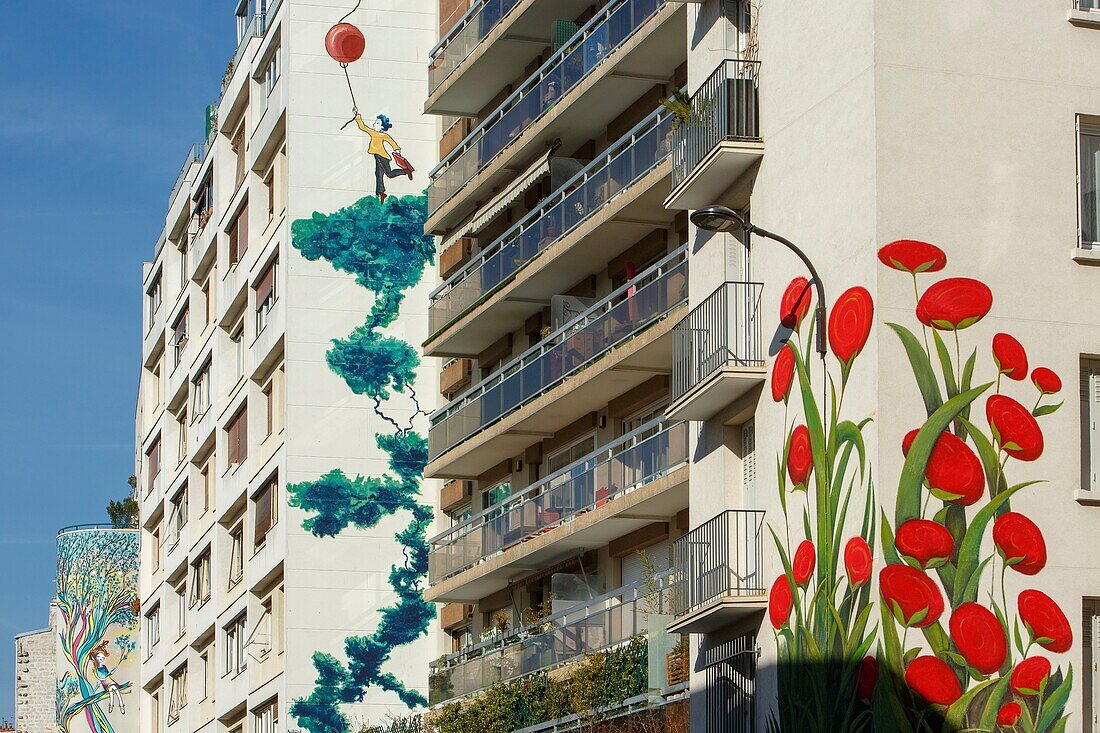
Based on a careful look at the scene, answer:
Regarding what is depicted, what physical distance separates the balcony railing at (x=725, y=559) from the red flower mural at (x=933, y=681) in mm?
3949

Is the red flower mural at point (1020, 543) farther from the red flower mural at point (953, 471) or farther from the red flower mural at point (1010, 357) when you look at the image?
the red flower mural at point (1010, 357)

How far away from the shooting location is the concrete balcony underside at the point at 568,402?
36953 mm

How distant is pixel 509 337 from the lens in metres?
48.1

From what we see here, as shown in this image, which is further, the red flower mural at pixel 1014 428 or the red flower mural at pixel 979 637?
the red flower mural at pixel 1014 428

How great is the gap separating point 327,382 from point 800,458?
33.7 metres

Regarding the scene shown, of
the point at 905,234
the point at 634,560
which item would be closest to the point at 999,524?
the point at 905,234

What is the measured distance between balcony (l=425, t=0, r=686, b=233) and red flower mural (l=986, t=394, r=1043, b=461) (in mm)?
14066

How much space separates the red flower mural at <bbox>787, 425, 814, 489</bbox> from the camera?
2628 cm

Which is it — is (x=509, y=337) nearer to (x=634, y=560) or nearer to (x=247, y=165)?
(x=634, y=560)

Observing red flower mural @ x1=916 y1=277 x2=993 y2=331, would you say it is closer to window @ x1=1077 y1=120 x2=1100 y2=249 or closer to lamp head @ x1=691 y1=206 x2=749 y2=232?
window @ x1=1077 y1=120 x2=1100 y2=249

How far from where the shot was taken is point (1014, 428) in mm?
24641

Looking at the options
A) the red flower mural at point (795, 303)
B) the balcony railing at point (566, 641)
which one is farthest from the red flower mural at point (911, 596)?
the balcony railing at point (566, 641)

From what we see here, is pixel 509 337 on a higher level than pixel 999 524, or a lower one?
higher

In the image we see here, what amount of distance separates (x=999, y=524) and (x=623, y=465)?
1331cm
